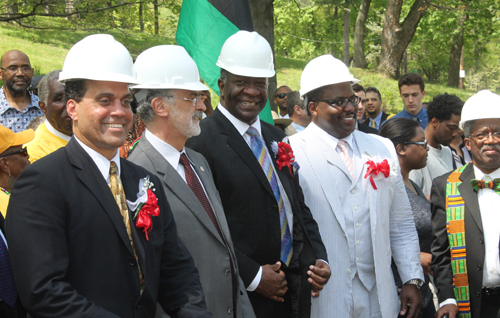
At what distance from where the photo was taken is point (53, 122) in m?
4.06

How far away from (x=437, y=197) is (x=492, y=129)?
25.8 inches

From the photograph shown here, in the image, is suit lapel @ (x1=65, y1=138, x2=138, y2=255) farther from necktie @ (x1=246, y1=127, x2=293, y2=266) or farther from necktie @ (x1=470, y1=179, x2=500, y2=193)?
necktie @ (x1=470, y1=179, x2=500, y2=193)

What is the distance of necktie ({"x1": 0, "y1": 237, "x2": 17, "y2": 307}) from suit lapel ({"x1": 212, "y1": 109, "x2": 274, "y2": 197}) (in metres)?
1.53

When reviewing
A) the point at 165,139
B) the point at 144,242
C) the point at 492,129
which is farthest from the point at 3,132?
the point at 492,129

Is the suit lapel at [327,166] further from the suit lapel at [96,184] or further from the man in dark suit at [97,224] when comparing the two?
the suit lapel at [96,184]

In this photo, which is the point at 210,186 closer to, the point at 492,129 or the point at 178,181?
the point at 178,181

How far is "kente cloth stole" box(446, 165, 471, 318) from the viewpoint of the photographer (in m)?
3.54

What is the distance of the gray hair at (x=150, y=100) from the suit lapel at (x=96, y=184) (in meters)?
0.80

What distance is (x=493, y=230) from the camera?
11.5 feet

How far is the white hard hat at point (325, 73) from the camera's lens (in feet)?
12.0

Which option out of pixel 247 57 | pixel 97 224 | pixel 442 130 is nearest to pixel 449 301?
pixel 247 57

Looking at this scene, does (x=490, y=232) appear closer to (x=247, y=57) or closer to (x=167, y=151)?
(x=247, y=57)

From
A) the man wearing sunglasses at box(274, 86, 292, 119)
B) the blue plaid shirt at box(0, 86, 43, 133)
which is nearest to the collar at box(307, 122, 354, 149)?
the blue plaid shirt at box(0, 86, 43, 133)

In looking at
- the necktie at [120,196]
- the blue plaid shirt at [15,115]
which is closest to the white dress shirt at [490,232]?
the necktie at [120,196]
